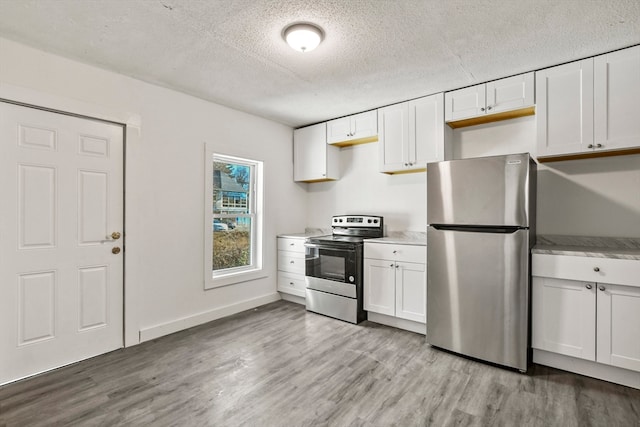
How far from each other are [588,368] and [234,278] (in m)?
3.39

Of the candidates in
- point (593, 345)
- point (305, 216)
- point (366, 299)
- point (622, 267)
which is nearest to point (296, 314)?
point (366, 299)

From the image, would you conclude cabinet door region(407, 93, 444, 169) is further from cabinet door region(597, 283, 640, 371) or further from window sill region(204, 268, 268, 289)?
window sill region(204, 268, 268, 289)

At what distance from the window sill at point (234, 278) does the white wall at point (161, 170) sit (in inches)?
2.9

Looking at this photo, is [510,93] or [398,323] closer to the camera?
[510,93]

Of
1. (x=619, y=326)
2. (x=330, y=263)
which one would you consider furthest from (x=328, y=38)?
(x=619, y=326)

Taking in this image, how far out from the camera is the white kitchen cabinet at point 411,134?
3.28 meters

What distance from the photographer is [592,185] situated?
2.73 m

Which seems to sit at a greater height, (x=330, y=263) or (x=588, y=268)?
(x=588, y=268)

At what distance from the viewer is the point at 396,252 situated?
10.8ft

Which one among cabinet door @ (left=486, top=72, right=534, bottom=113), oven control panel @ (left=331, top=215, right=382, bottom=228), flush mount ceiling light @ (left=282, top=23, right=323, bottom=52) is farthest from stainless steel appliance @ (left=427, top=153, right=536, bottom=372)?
flush mount ceiling light @ (left=282, top=23, right=323, bottom=52)

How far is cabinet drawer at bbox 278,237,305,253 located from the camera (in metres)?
4.14

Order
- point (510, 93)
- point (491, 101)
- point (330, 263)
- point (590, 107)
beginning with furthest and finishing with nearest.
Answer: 1. point (330, 263)
2. point (491, 101)
3. point (510, 93)
4. point (590, 107)

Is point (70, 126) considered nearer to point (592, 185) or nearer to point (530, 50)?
point (530, 50)

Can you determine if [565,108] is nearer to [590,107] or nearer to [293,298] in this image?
[590,107]
